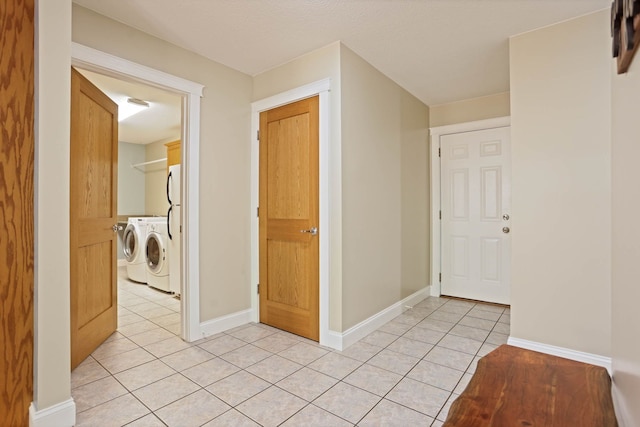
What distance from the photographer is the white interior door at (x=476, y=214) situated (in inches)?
146

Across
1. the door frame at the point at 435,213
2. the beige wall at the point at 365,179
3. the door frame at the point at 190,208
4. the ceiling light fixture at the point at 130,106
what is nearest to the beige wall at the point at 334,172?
the beige wall at the point at 365,179

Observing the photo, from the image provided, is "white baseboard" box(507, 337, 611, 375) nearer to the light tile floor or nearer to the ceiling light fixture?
the light tile floor

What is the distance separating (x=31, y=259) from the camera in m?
1.58

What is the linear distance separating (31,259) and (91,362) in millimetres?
1193

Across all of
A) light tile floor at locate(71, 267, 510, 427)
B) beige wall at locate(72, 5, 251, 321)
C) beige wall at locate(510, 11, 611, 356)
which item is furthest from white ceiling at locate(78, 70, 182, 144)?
beige wall at locate(510, 11, 611, 356)

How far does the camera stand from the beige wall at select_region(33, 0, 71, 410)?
154 centimetres

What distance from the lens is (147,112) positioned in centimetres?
452

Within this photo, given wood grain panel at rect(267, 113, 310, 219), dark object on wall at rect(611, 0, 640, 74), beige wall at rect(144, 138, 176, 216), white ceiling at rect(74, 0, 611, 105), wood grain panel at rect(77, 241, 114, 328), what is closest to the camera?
dark object on wall at rect(611, 0, 640, 74)

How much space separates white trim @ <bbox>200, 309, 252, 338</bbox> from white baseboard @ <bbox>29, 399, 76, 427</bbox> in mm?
1162

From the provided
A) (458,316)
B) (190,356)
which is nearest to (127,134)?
(190,356)

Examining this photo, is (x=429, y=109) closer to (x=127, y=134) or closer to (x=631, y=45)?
(x=631, y=45)

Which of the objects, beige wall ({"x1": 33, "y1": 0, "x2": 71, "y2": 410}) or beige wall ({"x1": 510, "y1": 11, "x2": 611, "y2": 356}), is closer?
beige wall ({"x1": 33, "y1": 0, "x2": 71, "y2": 410})

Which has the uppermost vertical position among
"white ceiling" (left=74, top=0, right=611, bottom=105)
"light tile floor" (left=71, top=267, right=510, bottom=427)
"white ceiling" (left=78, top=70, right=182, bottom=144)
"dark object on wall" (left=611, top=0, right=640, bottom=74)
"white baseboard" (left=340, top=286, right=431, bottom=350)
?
"white ceiling" (left=78, top=70, right=182, bottom=144)

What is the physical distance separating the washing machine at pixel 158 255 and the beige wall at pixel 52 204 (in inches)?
105
